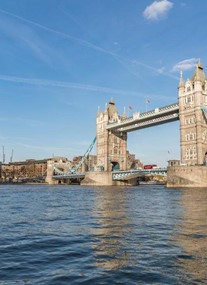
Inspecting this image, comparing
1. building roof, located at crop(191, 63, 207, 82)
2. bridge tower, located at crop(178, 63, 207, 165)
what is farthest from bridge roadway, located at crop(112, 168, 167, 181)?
building roof, located at crop(191, 63, 207, 82)

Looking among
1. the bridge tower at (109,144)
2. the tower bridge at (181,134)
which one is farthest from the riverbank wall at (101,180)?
the bridge tower at (109,144)

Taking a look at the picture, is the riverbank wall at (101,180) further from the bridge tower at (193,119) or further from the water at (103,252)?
the water at (103,252)

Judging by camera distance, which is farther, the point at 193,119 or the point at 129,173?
the point at 129,173

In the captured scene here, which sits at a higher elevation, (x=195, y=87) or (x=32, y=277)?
(x=195, y=87)

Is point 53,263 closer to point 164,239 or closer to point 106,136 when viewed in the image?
point 164,239

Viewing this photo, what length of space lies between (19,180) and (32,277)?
159229 mm

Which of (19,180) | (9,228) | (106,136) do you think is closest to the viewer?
(9,228)

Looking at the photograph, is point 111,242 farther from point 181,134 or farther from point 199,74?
point 199,74

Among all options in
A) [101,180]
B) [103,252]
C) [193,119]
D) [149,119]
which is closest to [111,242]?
[103,252]

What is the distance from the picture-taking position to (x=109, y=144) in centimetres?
10900

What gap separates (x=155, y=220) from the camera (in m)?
18.8

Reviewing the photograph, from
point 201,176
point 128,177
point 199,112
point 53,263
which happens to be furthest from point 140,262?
point 128,177

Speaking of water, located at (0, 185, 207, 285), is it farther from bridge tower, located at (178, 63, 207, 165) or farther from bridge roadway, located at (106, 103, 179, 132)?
bridge roadway, located at (106, 103, 179, 132)

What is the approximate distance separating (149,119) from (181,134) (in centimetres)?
1569
